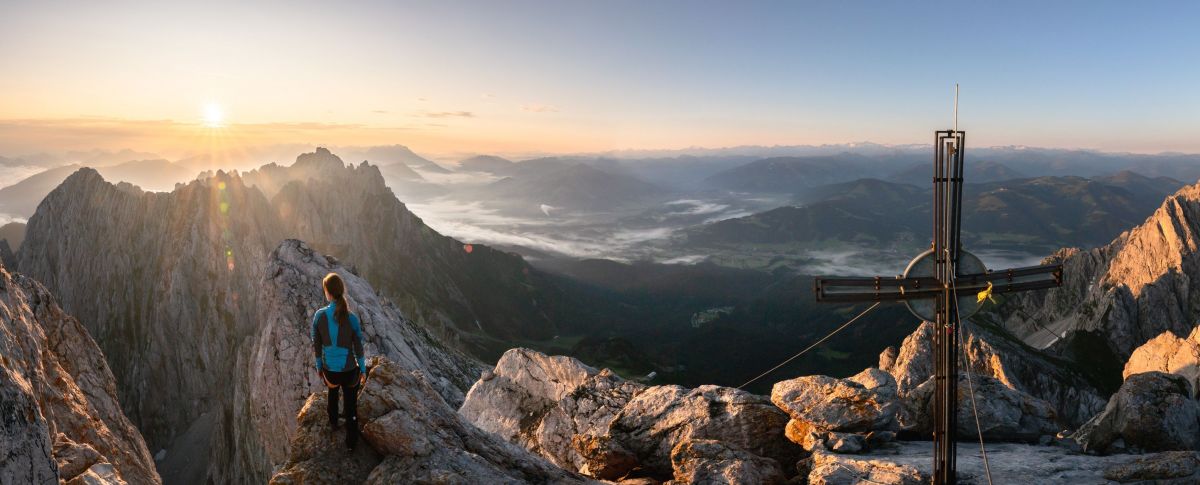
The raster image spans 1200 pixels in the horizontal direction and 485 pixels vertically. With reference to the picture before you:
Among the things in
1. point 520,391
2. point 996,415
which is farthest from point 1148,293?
point 520,391

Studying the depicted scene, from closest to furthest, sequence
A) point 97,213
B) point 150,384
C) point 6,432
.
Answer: point 6,432, point 150,384, point 97,213

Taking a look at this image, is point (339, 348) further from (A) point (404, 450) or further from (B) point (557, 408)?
(B) point (557, 408)

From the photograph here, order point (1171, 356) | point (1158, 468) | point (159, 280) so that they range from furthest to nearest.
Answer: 1. point (159, 280)
2. point (1171, 356)
3. point (1158, 468)

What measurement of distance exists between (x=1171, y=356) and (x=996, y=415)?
64573 mm

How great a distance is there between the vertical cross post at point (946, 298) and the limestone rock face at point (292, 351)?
82.5 ft

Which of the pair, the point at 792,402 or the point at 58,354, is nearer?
the point at 792,402

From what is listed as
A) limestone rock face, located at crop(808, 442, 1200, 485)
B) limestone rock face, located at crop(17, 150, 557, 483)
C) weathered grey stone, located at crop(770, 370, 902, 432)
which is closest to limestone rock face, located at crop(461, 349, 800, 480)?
weathered grey stone, located at crop(770, 370, 902, 432)

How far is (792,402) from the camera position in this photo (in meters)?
19.5

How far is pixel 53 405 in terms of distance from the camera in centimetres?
2445

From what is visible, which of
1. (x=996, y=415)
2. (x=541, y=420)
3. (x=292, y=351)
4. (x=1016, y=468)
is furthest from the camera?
(x=292, y=351)

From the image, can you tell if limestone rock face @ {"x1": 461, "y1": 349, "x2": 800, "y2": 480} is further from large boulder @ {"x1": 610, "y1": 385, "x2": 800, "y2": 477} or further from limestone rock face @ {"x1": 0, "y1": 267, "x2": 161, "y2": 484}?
limestone rock face @ {"x1": 0, "y1": 267, "x2": 161, "y2": 484}

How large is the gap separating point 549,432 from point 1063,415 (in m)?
110

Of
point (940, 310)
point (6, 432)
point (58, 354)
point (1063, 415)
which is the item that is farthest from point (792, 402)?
point (1063, 415)

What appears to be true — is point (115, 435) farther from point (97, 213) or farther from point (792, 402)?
point (97, 213)
